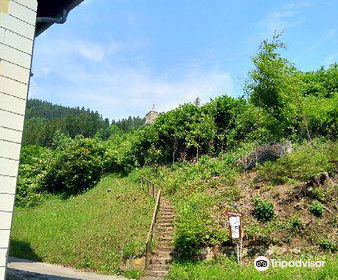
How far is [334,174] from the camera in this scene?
57.2ft

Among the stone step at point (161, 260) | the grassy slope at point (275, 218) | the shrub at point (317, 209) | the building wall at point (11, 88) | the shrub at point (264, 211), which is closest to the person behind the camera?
the building wall at point (11, 88)

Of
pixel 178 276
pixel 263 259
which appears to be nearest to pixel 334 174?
pixel 263 259

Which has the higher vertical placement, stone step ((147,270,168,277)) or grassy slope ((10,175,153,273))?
grassy slope ((10,175,153,273))

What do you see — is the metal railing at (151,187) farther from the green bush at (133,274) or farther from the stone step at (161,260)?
the green bush at (133,274)

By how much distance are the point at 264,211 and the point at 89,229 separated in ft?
29.5

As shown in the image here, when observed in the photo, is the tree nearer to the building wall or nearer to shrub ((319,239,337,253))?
shrub ((319,239,337,253))

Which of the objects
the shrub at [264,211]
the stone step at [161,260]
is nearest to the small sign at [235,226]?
the shrub at [264,211]

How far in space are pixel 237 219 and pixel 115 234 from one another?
20.3 feet

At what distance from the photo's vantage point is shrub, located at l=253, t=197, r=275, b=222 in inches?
610

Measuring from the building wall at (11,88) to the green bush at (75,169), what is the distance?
1019 inches

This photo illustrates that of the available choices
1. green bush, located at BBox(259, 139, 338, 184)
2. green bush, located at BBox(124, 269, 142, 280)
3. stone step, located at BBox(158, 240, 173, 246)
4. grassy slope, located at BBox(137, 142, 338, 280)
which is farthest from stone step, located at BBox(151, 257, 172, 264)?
green bush, located at BBox(259, 139, 338, 184)

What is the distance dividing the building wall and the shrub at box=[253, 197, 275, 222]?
472 inches

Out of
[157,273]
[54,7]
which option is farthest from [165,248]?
[54,7]

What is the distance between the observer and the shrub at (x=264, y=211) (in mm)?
15484
